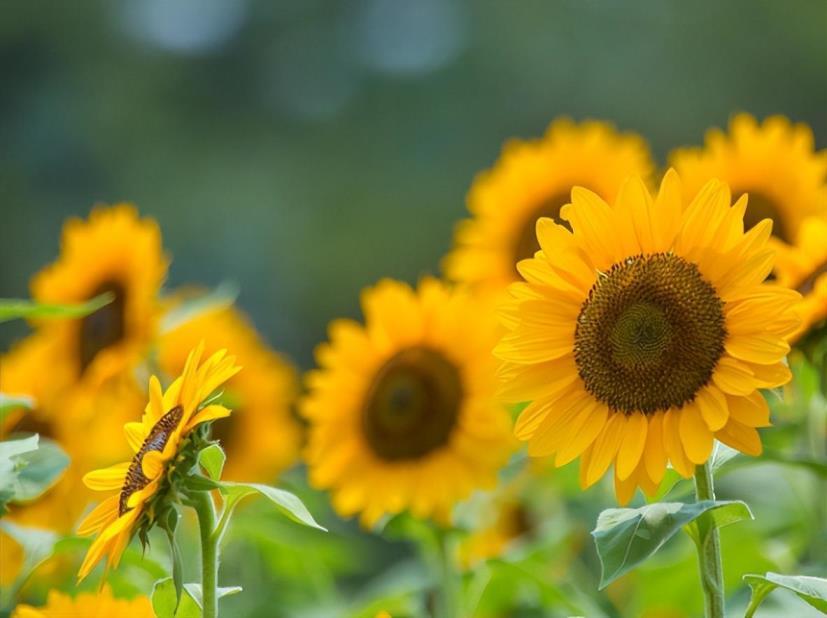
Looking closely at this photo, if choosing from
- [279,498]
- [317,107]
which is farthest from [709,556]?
[317,107]

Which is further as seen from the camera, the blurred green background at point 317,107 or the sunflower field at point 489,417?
the blurred green background at point 317,107

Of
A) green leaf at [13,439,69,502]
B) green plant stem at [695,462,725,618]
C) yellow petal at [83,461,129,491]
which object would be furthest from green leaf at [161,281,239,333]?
green plant stem at [695,462,725,618]

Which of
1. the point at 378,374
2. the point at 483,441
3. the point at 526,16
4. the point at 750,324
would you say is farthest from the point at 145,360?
the point at 526,16

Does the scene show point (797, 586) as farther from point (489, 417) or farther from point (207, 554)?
point (489, 417)

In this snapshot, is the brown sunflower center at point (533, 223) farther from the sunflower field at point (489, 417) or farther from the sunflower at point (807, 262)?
the sunflower at point (807, 262)

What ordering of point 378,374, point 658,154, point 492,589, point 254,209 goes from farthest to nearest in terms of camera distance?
point 254,209
point 658,154
point 378,374
point 492,589

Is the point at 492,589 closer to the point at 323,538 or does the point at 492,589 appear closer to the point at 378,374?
the point at 378,374

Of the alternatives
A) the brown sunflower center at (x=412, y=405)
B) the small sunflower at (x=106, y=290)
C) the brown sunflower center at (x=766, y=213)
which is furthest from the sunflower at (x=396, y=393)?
the brown sunflower center at (x=766, y=213)
